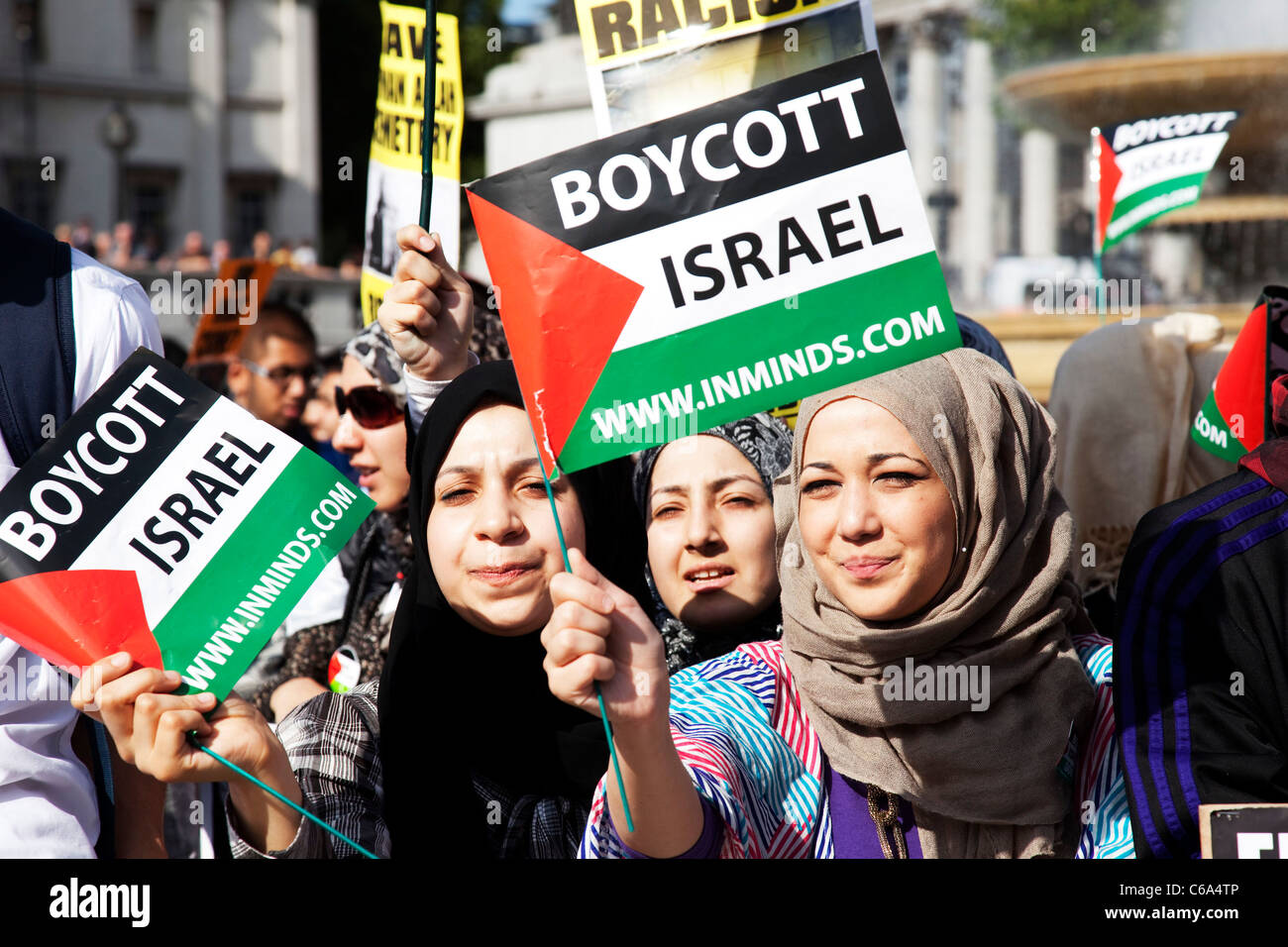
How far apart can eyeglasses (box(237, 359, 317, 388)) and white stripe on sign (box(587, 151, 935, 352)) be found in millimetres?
4620

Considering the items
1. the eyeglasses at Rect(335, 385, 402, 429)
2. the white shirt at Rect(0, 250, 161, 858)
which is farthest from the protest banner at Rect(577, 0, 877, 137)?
the eyeglasses at Rect(335, 385, 402, 429)

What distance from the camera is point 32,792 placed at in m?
2.32

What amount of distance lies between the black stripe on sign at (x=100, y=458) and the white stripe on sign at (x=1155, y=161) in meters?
3.77

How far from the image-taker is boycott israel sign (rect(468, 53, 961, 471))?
2176 millimetres

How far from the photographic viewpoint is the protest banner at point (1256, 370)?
2742 mm

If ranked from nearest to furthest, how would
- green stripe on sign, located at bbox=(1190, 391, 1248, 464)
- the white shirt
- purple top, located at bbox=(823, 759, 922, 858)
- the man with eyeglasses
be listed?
the white shirt → purple top, located at bbox=(823, 759, 922, 858) → green stripe on sign, located at bbox=(1190, 391, 1248, 464) → the man with eyeglasses

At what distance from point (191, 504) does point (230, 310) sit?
14.5 feet

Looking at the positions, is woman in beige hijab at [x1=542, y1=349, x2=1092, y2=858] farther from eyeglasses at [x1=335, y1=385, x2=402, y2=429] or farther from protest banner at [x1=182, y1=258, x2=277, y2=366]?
protest banner at [x1=182, y1=258, x2=277, y2=366]

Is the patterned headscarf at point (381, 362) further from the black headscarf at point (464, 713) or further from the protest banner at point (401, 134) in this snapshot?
the black headscarf at point (464, 713)

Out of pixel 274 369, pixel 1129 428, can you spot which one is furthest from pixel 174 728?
pixel 274 369

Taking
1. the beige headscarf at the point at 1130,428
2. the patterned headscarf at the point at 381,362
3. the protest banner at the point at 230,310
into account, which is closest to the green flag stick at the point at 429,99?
the patterned headscarf at the point at 381,362

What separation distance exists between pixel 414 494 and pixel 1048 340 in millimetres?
4525

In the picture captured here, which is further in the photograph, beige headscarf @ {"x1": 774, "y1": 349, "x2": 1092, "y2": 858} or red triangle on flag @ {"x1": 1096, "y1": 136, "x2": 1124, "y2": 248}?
red triangle on flag @ {"x1": 1096, "y1": 136, "x2": 1124, "y2": 248}
